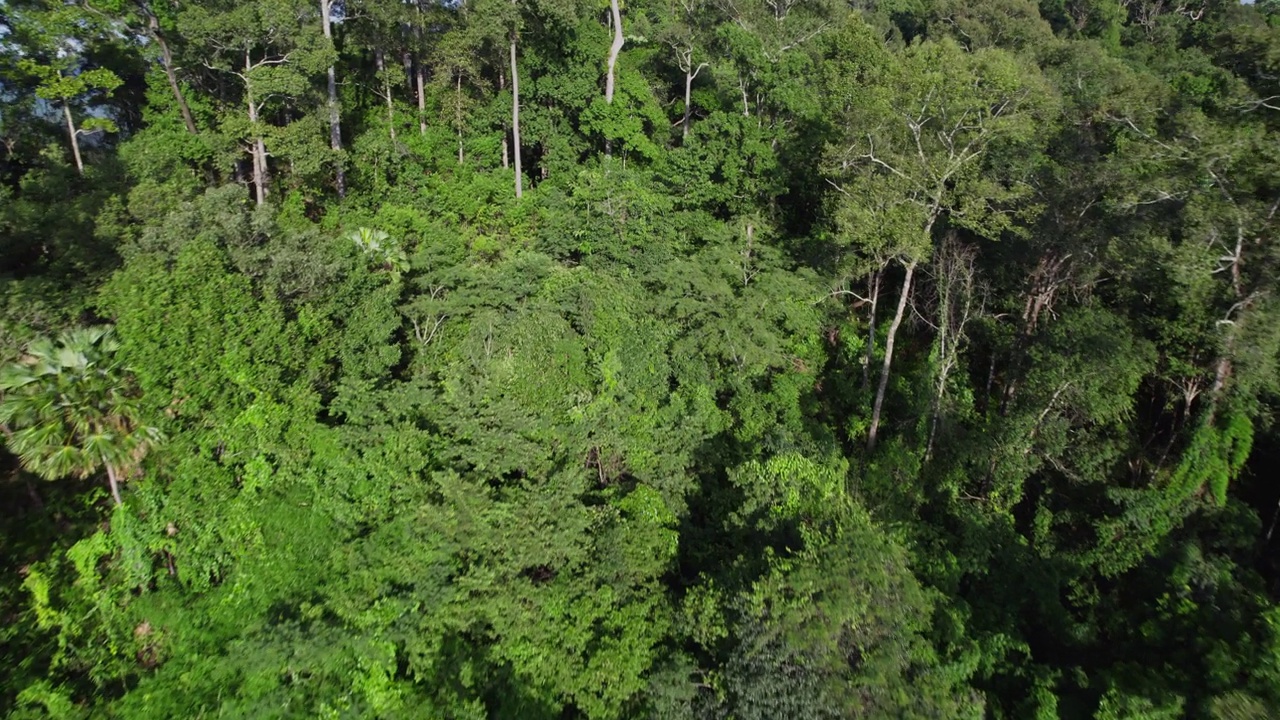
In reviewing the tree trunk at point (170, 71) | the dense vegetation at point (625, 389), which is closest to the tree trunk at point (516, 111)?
the dense vegetation at point (625, 389)

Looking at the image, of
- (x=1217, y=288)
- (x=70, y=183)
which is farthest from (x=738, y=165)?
(x=70, y=183)

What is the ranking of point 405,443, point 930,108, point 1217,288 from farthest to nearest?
point 930,108 < point 1217,288 < point 405,443

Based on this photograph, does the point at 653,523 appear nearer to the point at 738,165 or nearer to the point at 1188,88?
the point at 738,165

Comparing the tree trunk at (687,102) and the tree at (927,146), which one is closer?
the tree at (927,146)

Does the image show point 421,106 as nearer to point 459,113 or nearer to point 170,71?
point 459,113

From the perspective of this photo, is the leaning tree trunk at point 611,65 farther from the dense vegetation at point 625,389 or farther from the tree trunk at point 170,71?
the tree trunk at point 170,71
